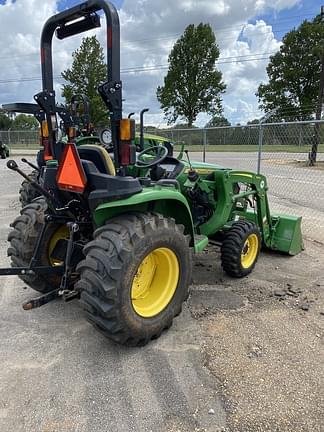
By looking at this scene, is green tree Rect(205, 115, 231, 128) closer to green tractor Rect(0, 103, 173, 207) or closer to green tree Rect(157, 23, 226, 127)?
green tree Rect(157, 23, 226, 127)

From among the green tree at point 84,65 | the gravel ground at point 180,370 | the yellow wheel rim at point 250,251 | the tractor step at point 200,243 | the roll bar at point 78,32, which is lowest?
the gravel ground at point 180,370

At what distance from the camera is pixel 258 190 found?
454 centimetres

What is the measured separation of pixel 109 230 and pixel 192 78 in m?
36.1

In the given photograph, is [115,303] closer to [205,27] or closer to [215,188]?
[215,188]

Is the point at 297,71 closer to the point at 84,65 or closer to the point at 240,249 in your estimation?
the point at 84,65

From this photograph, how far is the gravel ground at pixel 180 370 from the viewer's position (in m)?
2.10

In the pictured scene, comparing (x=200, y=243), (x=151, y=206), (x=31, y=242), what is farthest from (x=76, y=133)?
(x=151, y=206)

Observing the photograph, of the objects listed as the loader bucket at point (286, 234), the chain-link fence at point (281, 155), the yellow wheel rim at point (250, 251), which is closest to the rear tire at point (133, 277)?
the yellow wheel rim at point (250, 251)

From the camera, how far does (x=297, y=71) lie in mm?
30359

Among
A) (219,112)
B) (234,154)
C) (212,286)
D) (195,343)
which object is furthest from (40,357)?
(219,112)

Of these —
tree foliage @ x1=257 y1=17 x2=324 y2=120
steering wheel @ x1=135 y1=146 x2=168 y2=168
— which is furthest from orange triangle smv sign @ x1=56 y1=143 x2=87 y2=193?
tree foliage @ x1=257 y1=17 x2=324 y2=120

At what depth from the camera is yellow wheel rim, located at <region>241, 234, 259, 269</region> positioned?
4.18 meters

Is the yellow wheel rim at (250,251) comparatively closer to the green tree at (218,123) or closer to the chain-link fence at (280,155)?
the chain-link fence at (280,155)

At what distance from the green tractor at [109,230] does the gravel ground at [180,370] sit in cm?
28
